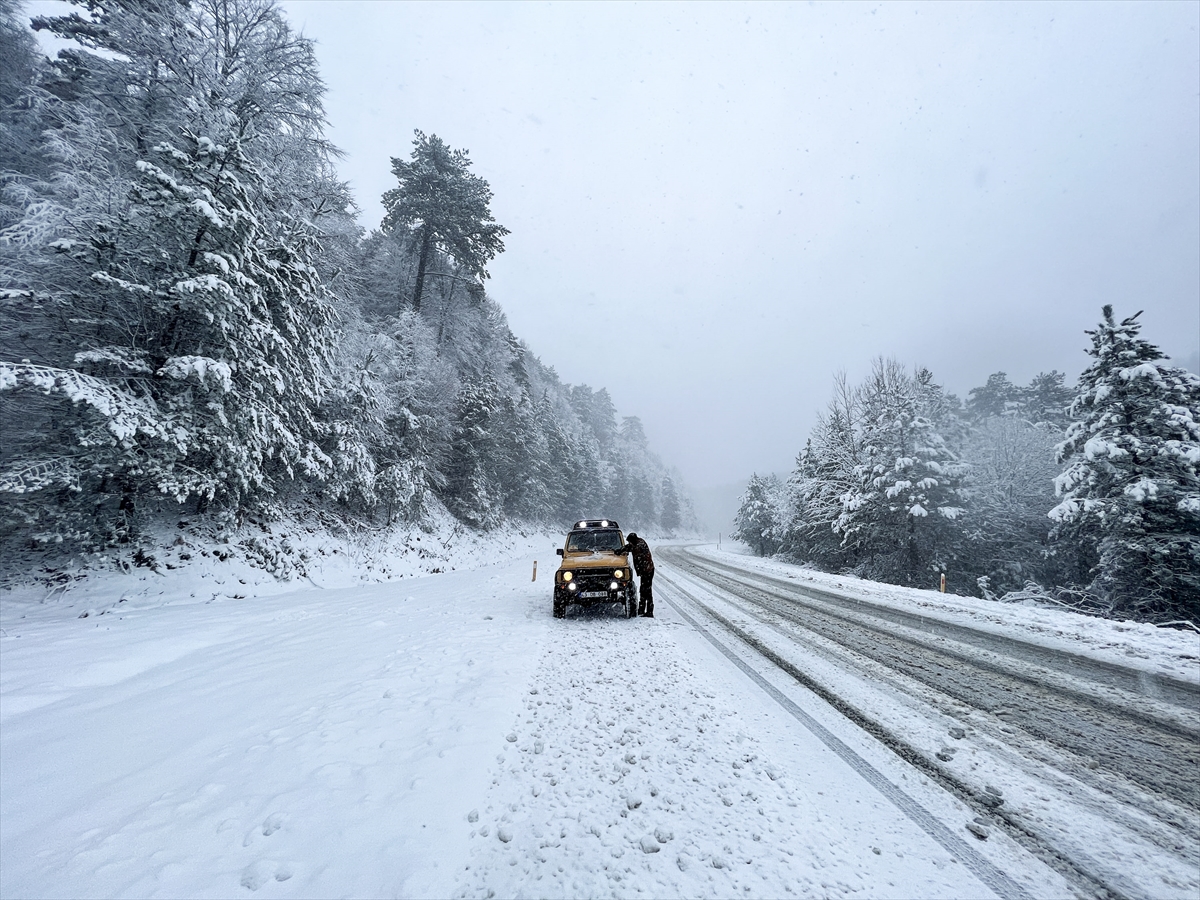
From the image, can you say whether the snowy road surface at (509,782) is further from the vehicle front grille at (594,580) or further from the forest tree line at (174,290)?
the forest tree line at (174,290)

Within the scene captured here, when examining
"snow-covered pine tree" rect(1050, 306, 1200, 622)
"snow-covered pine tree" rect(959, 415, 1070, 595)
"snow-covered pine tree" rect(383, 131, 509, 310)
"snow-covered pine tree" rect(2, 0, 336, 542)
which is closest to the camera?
"snow-covered pine tree" rect(2, 0, 336, 542)

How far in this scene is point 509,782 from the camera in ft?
12.0

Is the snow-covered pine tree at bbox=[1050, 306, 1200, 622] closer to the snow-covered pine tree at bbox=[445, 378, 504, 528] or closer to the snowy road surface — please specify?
the snowy road surface

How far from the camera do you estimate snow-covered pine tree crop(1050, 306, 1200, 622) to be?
1317 cm

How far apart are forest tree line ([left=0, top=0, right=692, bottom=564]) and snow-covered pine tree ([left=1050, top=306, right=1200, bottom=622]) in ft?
79.3

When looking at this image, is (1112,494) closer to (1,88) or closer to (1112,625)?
(1112,625)

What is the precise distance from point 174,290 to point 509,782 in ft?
37.8

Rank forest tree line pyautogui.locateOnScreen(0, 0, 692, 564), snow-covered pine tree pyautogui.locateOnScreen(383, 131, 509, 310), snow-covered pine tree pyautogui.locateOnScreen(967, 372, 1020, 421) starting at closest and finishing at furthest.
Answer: forest tree line pyautogui.locateOnScreen(0, 0, 692, 564)
snow-covered pine tree pyautogui.locateOnScreen(383, 131, 509, 310)
snow-covered pine tree pyautogui.locateOnScreen(967, 372, 1020, 421)

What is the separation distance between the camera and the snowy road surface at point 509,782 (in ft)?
8.69

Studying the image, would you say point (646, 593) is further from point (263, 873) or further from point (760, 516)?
point (760, 516)

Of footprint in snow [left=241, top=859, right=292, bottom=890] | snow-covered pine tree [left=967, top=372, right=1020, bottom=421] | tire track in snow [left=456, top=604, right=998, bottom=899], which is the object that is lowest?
footprint in snow [left=241, top=859, right=292, bottom=890]

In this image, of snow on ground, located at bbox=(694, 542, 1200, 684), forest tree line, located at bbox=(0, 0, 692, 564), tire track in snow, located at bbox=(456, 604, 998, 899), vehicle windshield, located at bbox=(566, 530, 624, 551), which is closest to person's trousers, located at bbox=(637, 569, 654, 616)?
vehicle windshield, located at bbox=(566, 530, 624, 551)

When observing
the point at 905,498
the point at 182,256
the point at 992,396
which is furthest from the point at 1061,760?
the point at 992,396

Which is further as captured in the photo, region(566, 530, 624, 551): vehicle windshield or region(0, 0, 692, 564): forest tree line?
region(566, 530, 624, 551): vehicle windshield
